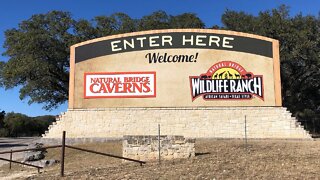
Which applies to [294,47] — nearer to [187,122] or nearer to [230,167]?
[187,122]

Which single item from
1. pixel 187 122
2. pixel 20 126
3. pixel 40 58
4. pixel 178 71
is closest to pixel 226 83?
pixel 178 71

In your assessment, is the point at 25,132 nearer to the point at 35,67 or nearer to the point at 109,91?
the point at 35,67

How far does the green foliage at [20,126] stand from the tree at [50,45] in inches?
1873

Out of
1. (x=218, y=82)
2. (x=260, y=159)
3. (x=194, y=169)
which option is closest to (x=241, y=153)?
(x=260, y=159)

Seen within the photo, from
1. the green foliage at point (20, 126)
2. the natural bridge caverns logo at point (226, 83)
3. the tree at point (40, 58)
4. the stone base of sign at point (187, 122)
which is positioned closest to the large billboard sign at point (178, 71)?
the natural bridge caverns logo at point (226, 83)

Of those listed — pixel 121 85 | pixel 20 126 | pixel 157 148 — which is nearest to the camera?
pixel 157 148

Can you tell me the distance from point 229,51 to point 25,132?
71151 mm

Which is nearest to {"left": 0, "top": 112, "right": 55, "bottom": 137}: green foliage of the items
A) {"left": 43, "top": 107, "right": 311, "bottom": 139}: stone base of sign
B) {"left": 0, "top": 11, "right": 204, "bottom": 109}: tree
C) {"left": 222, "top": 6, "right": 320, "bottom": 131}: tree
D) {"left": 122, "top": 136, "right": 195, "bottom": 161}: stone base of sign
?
{"left": 0, "top": 11, "right": 204, "bottom": 109}: tree

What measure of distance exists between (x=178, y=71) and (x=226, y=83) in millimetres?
3413

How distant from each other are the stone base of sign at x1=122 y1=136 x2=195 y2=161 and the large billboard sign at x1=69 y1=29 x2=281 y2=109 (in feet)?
36.1

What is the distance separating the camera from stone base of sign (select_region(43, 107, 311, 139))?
26828mm

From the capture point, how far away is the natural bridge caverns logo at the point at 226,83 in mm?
27609

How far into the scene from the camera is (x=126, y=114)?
90.9ft

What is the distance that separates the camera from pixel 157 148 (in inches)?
645
